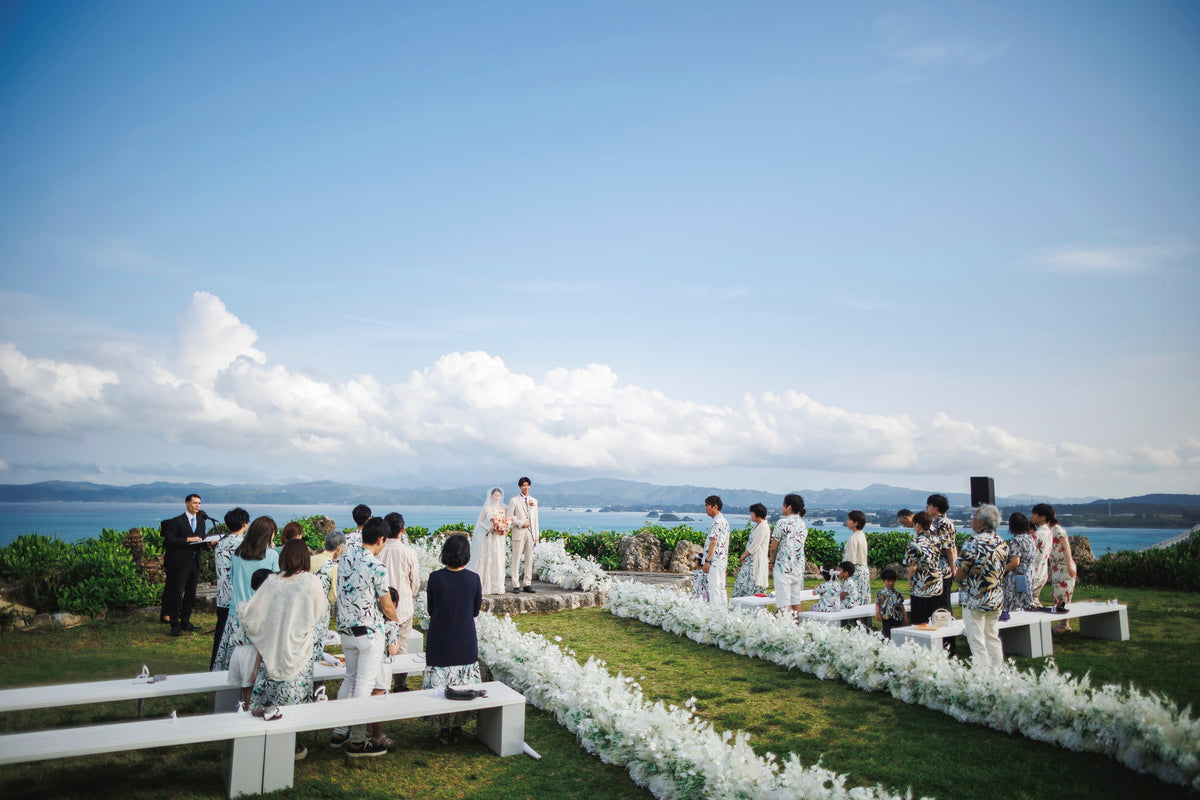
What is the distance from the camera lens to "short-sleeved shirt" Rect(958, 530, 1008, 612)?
25.1ft

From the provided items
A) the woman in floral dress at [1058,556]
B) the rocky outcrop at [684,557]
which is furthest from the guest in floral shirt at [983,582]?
the rocky outcrop at [684,557]

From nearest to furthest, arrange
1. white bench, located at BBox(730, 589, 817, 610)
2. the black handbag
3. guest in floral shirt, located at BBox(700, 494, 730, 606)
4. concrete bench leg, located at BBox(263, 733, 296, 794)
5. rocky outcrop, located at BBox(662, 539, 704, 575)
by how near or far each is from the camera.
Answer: concrete bench leg, located at BBox(263, 733, 296, 794) < the black handbag < white bench, located at BBox(730, 589, 817, 610) < guest in floral shirt, located at BBox(700, 494, 730, 606) < rocky outcrop, located at BBox(662, 539, 704, 575)

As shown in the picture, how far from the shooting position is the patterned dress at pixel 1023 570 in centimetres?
995

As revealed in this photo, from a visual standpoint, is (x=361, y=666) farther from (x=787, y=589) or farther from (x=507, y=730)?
(x=787, y=589)

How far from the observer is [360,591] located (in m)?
6.04

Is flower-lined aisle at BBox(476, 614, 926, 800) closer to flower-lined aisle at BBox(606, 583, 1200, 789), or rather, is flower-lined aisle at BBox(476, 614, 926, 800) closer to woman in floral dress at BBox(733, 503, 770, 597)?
flower-lined aisle at BBox(606, 583, 1200, 789)

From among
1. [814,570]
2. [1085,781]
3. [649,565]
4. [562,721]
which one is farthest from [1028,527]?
[649,565]

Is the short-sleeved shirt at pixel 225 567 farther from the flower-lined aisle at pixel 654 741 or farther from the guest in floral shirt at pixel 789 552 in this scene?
the guest in floral shirt at pixel 789 552

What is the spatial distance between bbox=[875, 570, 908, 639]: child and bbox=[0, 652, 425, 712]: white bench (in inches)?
249

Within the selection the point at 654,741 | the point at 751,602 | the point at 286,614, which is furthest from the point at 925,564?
the point at 286,614

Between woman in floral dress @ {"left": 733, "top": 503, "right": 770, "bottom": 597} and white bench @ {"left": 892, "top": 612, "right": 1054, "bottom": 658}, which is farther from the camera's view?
woman in floral dress @ {"left": 733, "top": 503, "right": 770, "bottom": 597}

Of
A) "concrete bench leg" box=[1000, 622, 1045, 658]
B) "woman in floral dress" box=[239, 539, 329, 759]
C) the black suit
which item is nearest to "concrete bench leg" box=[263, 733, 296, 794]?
"woman in floral dress" box=[239, 539, 329, 759]

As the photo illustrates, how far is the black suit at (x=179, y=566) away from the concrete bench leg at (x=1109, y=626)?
13243 millimetres

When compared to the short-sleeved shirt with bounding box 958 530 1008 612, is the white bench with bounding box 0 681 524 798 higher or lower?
lower
